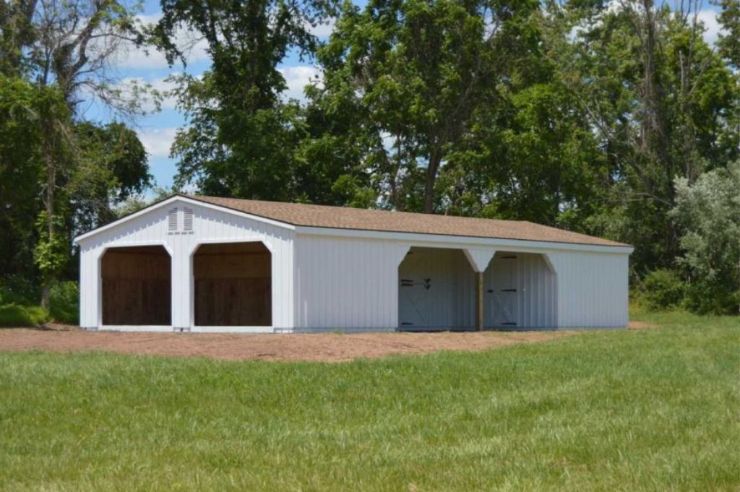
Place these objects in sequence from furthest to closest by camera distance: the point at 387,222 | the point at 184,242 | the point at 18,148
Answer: the point at 18,148, the point at 387,222, the point at 184,242

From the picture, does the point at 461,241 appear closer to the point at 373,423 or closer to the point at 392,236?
the point at 392,236

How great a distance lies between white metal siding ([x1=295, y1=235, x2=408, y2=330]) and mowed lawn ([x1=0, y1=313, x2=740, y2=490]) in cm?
755

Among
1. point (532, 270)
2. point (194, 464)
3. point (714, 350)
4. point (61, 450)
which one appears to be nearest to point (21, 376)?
point (61, 450)

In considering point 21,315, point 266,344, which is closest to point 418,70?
point 21,315

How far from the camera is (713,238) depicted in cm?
4522

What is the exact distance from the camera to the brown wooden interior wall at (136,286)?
32.3 metres

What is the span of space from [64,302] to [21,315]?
4.01m

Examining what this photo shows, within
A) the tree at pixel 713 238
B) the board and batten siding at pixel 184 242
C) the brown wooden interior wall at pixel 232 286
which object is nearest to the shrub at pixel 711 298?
the tree at pixel 713 238

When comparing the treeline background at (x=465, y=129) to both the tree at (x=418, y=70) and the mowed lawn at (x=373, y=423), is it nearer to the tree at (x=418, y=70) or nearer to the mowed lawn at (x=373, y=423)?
the tree at (x=418, y=70)

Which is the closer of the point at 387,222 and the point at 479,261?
the point at 387,222

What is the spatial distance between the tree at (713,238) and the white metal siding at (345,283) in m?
20.0

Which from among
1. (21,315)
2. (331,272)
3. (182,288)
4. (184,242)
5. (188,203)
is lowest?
(21,315)

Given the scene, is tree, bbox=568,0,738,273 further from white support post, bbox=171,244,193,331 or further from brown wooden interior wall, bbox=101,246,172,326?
white support post, bbox=171,244,193,331

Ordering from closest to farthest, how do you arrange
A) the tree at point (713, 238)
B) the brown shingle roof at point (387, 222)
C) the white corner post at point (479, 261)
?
the brown shingle roof at point (387, 222), the white corner post at point (479, 261), the tree at point (713, 238)
